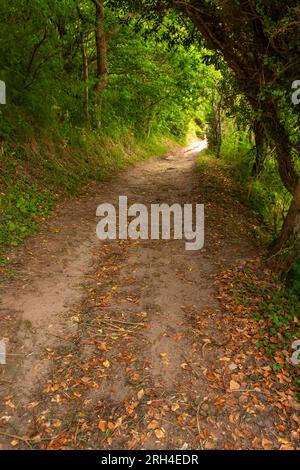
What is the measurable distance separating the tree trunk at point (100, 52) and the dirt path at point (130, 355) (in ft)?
30.6

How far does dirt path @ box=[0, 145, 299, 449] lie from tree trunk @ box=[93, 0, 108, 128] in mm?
9340

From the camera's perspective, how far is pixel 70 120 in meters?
14.4

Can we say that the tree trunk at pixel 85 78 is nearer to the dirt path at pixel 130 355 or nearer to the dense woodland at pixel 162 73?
the dense woodland at pixel 162 73

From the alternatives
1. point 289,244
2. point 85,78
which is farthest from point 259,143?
point 85,78

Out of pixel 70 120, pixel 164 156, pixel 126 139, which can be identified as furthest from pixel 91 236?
pixel 164 156

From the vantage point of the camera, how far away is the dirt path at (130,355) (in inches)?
165

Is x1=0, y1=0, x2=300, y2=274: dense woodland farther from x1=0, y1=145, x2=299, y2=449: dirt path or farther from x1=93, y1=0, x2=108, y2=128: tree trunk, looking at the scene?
x1=0, y1=145, x2=299, y2=449: dirt path

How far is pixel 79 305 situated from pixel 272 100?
224 inches

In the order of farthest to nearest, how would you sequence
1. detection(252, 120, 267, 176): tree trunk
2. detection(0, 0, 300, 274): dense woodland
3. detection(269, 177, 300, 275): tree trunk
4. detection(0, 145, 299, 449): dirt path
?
detection(252, 120, 267, 176): tree trunk, detection(0, 0, 300, 274): dense woodland, detection(269, 177, 300, 275): tree trunk, detection(0, 145, 299, 449): dirt path

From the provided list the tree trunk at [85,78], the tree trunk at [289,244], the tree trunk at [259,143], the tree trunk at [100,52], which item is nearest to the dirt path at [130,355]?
the tree trunk at [289,244]

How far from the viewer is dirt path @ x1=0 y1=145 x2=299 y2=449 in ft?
13.8

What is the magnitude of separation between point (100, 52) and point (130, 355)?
13.3 m

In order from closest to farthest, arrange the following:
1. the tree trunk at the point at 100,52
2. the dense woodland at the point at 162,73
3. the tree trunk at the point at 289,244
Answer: the tree trunk at the point at 289,244, the dense woodland at the point at 162,73, the tree trunk at the point at 100,52

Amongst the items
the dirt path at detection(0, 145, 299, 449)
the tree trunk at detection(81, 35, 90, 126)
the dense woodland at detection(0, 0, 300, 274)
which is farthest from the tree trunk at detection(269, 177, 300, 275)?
the tree trunk at detection(81, 35, 90, 126)
